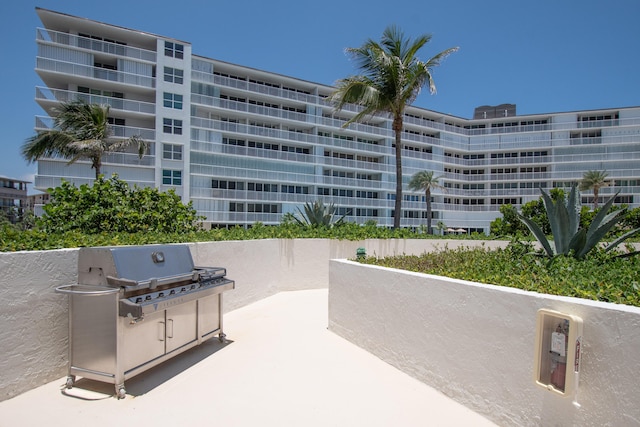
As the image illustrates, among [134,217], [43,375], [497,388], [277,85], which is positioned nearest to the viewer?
[497,388]

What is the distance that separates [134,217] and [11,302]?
382 cm

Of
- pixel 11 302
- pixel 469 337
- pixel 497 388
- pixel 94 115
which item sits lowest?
pixel 497 388

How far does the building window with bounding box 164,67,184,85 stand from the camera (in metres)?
33.6

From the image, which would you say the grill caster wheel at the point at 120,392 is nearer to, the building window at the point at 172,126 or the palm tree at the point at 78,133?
the palm tree at the point at 78,133

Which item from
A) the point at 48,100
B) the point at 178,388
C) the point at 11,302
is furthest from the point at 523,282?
the point at 48,100

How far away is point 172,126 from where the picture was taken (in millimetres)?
33812

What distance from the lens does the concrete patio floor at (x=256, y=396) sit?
3.47m

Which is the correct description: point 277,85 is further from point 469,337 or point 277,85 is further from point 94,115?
point 469,337

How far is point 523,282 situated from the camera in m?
3.60

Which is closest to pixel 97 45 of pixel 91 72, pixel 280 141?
pixel 91 72

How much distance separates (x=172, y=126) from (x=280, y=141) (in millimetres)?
10936

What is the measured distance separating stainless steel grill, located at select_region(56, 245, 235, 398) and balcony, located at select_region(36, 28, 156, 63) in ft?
112

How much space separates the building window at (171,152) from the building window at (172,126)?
126 cm

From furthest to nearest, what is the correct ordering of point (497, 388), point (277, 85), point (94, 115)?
1. point (277, 85)
2. point (94, 115)
3. point (497, 388)
